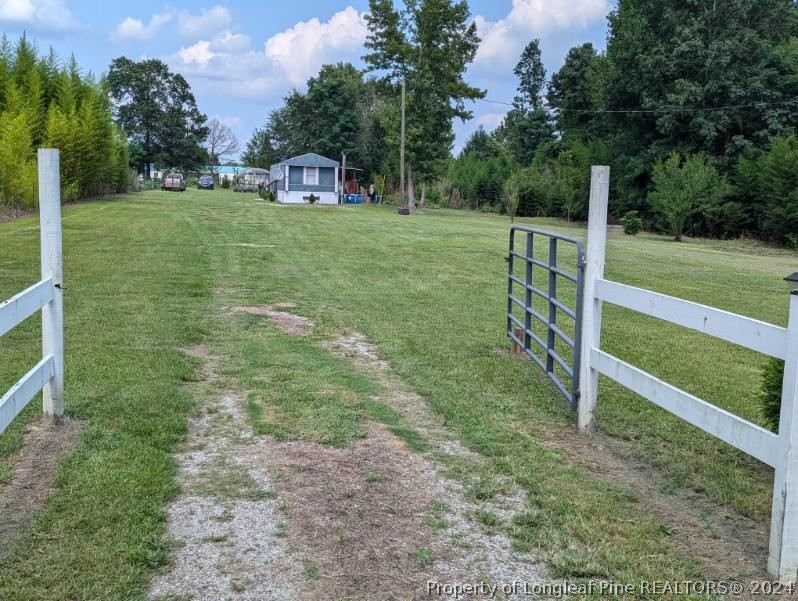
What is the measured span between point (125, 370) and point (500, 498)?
139 inches

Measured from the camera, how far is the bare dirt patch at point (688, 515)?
3193 millimetres

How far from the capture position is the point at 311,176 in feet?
156

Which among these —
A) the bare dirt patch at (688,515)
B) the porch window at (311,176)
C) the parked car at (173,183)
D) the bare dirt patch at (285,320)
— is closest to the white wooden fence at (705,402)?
the bare dirt patch at (688,515)

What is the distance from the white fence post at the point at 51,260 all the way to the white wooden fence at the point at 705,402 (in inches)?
131

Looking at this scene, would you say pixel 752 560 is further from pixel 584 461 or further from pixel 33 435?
pixel 33 435

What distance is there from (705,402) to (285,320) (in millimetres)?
5928

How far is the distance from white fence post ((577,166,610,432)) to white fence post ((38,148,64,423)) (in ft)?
10.9

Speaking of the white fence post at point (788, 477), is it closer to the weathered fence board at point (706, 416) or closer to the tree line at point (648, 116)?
the weathered fence board at point (706, 416)

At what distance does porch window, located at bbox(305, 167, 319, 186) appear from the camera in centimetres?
4734

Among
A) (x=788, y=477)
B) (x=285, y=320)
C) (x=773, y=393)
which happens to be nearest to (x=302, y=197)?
(x=285, y=320)

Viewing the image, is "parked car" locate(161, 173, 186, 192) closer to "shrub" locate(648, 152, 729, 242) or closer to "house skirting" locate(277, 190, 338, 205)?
"house skirting" locate(277, 190, 338, 205)

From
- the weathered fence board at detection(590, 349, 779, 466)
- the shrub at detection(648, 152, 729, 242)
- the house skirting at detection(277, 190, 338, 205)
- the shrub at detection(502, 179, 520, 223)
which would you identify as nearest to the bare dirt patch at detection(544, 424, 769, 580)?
the weathered fence board at detection(590, 349, 779, 466)

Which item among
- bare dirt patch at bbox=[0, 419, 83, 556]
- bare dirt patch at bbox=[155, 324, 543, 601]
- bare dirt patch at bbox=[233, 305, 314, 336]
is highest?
bare dirt patch at bbox=[233, 305, 314, 336]

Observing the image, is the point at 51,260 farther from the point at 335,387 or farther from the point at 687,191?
the point at 687,191
